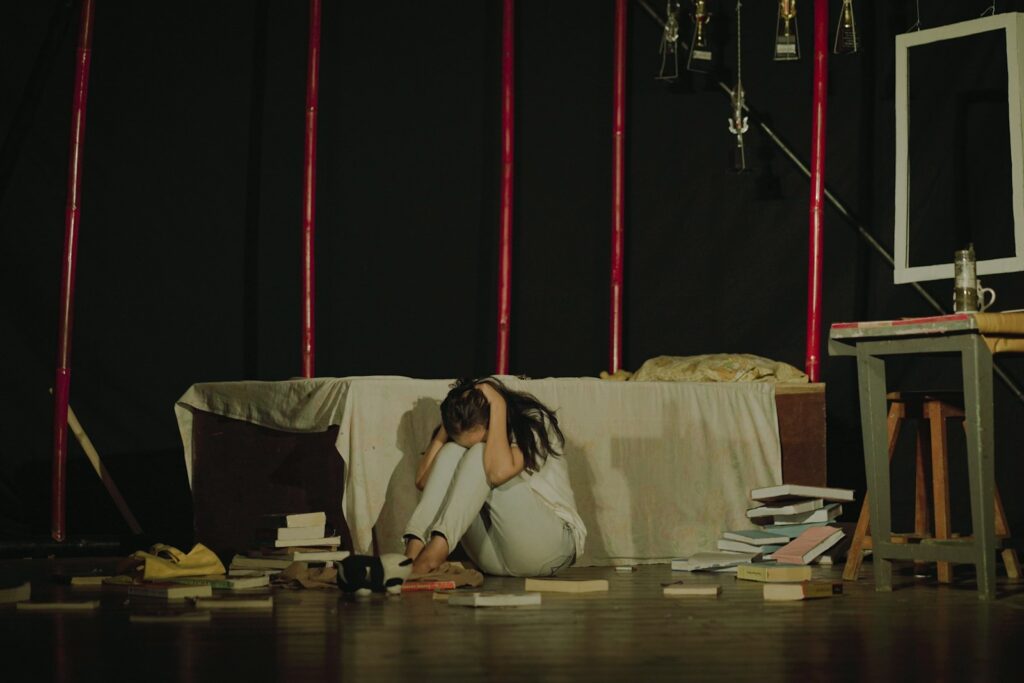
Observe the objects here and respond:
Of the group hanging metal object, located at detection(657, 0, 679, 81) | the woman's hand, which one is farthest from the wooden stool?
hanging metal object, located at detection(657, 0, 679, 81)

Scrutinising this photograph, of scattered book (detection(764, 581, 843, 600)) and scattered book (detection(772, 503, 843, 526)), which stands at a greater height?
scattered book (detection(772, 503, 843, 526))

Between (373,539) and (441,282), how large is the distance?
1.57 metres

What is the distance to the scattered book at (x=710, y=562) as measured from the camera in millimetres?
4457

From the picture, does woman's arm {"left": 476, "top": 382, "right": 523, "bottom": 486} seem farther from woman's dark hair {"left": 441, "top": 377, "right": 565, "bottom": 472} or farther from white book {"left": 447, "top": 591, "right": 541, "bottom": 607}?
white book {"left": 447, "top": 591, "right": 541, "bottom": 607}

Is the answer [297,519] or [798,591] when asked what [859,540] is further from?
[297,519]

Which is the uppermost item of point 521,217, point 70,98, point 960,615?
point 70,98

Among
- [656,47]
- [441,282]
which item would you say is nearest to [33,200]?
[441,282]

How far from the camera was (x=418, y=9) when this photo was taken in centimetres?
575

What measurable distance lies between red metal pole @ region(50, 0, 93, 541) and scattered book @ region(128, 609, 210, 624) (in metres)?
2.03

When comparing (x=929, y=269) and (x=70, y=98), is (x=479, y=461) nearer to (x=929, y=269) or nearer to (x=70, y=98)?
(x=929, y=269)

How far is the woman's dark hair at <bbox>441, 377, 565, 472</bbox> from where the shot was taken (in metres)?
4.14

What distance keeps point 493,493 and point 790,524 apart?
1169mm

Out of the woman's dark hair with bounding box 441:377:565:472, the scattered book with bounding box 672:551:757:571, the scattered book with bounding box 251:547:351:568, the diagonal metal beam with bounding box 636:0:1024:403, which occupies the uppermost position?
the diagonal metal beam with bounding box 636:0:1024:403

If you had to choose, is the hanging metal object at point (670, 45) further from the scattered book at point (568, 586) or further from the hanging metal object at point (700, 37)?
the scattered book at point (568, 586)
